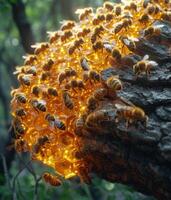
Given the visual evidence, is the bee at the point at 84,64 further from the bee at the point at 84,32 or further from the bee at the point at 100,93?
the bee at the point at 84,32

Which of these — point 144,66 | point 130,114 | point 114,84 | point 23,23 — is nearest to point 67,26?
point 144,66

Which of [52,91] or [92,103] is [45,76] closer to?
A: [52,91]

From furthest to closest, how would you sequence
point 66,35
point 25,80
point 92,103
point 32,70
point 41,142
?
1. point 66,35
2. point 32,70
3. point 25,80
4. point 41,142
5. point 92,103

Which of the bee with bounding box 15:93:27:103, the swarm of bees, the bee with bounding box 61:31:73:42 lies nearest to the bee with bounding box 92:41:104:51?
the swarm of bees

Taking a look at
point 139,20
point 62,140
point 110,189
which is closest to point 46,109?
point 62,140

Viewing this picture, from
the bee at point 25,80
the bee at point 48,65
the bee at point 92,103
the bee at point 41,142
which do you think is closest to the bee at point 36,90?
the bee at point 25,80

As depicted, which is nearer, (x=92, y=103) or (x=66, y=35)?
(x=92, y=103)

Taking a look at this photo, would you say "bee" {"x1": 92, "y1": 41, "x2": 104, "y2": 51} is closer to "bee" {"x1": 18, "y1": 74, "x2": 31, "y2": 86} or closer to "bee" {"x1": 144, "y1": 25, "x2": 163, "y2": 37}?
"bee" {"x1": 144, "y1": 25, "x2": 163, "y2": 37}
